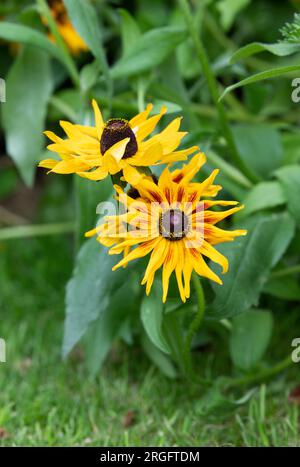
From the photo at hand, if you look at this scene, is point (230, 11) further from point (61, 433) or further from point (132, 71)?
point (61, 433)

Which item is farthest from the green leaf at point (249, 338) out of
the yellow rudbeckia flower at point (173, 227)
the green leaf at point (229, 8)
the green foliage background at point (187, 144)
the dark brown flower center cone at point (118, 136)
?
the green leaf at point (229, 8)

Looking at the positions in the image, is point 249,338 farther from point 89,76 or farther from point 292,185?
point 89,76

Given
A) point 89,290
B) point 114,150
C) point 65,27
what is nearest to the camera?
point 114,150

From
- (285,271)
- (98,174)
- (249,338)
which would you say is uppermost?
(98,174)

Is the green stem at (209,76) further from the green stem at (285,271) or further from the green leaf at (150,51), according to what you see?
the green stem at (285,271)

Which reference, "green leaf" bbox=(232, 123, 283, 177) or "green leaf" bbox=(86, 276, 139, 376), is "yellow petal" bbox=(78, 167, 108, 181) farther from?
"green leaf" bbox=(232, 123, 283, 177)

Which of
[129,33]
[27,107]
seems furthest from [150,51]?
[27,107]

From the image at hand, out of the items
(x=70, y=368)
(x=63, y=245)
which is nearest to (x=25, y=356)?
(x=70, y=368)

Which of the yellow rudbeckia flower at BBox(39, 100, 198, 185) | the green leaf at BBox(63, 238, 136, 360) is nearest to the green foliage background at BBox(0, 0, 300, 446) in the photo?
the green leaf at BBox(63, 238, 136, 360)
